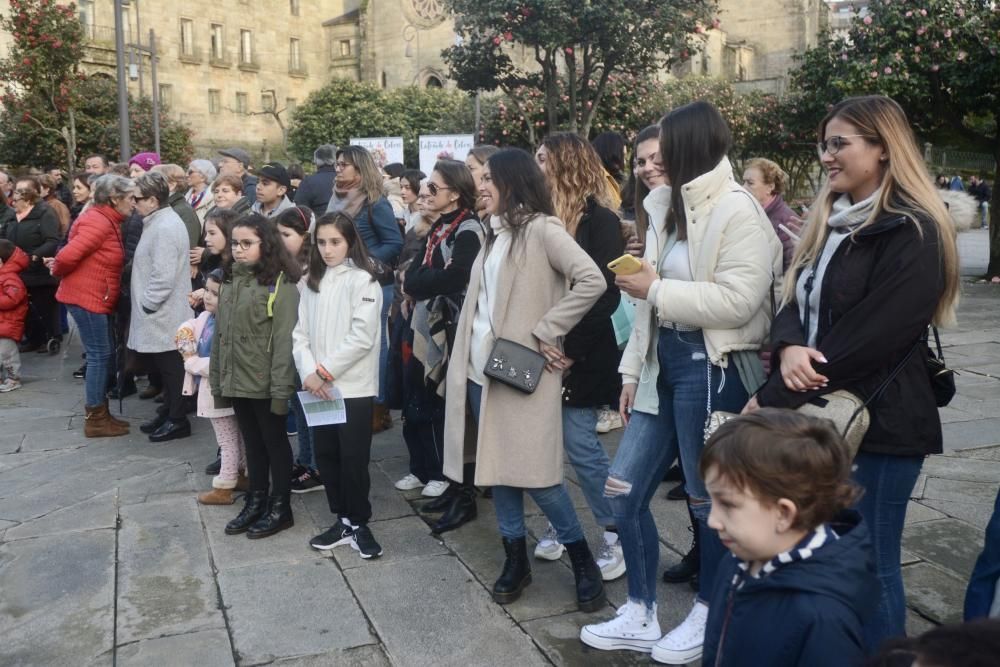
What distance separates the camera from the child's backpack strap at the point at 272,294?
4730 millimetres

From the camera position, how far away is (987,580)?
257cm

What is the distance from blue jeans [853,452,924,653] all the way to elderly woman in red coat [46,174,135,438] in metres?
5.74

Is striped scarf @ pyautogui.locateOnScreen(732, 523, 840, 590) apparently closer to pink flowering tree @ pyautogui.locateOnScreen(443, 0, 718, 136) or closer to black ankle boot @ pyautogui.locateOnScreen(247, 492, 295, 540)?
black ankle boot @ pyautogui.locateOnScreen(247, 492, 295, 540)

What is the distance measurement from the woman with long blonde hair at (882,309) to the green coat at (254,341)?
263 cm

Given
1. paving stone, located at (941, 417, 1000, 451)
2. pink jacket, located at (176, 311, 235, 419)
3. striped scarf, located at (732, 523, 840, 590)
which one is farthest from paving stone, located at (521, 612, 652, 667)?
paving stone, located at (941, 417, 1000, 451)

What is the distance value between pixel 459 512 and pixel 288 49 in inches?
2253

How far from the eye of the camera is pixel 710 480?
2072 mm

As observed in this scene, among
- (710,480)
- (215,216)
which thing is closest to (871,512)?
(710,480)

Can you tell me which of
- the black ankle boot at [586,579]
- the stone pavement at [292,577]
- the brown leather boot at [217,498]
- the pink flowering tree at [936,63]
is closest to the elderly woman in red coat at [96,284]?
the stone pavement at [292,577]

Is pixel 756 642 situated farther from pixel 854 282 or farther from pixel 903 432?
pixel 854 282

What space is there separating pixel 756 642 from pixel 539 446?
70.4 inches

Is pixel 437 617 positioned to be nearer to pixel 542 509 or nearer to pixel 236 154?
pixel 542 509

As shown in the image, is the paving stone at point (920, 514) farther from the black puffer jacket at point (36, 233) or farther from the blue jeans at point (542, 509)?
the black puffer jacket at point (36, 233)

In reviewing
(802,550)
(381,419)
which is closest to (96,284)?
(381,419)
